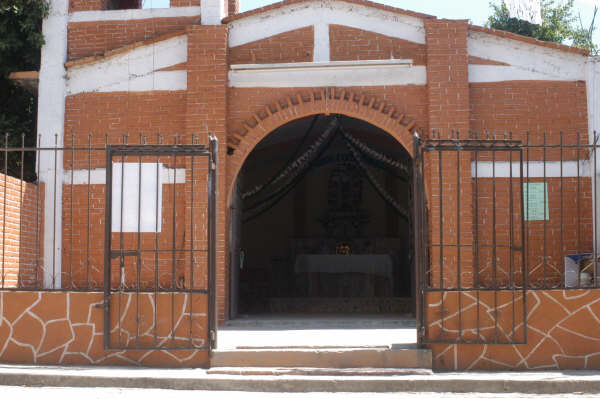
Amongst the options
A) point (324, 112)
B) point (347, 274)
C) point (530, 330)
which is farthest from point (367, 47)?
point (530, 330)

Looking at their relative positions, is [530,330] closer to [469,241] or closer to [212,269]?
[469,241]

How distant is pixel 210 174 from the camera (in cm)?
785

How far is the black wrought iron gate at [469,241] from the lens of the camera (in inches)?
301

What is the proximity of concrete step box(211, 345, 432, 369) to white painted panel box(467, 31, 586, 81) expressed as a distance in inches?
216

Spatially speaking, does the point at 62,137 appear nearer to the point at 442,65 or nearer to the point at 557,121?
the point at 442,65

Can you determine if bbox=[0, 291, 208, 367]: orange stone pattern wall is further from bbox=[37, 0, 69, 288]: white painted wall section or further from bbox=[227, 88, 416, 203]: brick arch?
bbox=[227, 88, 416, 203]: brick arch

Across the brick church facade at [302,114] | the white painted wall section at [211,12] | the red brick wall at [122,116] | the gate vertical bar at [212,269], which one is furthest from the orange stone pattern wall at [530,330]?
the white painted wall section at [211,12]

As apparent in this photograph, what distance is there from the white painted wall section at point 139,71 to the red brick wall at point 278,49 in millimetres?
862

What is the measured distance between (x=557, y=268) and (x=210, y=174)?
574 cm

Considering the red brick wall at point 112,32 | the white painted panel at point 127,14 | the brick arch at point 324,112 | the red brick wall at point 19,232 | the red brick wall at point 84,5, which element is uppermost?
the red brick wall at point 84,5

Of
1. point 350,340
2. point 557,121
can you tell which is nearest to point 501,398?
point 350,340

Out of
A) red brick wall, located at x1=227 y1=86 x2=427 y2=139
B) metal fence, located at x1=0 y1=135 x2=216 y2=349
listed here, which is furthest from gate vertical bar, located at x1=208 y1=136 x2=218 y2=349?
red brick wall, located at x1=227 y1=86 x2=427 y2=139

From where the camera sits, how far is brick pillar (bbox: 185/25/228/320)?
11.0 m

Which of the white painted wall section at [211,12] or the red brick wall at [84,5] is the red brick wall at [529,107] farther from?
the red brick wall at [84,5]
